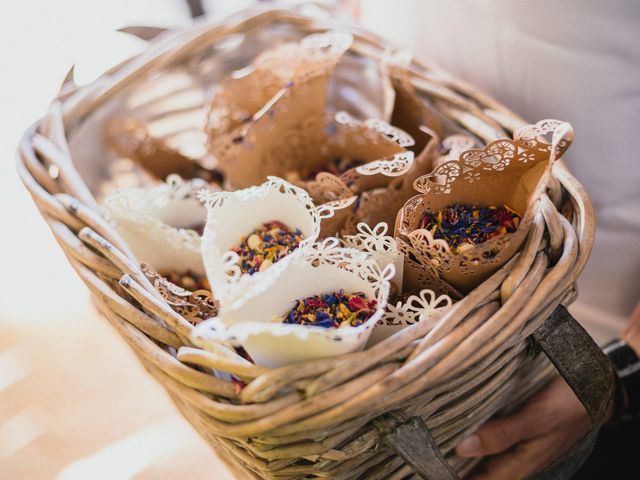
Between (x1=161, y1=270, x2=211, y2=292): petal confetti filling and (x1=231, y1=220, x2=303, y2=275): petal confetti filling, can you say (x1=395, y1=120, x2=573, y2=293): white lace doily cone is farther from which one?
(x1=161, y1=270, x2=211, y2=292): petal confetti filling

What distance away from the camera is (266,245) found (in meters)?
0.64

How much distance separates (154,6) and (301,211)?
41.2 inches

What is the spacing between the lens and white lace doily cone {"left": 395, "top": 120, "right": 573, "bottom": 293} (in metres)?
0.56

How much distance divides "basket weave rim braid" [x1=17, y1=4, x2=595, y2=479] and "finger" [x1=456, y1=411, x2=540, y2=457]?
2cm

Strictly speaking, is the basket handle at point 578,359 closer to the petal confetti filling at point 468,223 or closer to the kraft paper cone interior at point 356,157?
the petal confetti filling at point 468,223

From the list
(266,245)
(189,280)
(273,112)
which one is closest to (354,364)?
(266,245)

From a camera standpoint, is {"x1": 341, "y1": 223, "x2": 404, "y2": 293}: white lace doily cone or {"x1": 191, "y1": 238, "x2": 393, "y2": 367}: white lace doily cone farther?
{"x1": 341, "y1": 223, "x2": 404, "y2": 293}: white lace doily cone

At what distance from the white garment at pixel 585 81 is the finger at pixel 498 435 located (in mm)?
271

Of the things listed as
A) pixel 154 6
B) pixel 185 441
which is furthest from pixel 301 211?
pixel 154 6

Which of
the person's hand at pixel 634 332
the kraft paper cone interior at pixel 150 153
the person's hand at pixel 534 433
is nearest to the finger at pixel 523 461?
the person's hand at pixel 534 433

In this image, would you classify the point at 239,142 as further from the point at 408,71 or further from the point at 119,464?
the point at 119,464

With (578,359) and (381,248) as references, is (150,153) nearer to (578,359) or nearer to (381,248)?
(381,248)

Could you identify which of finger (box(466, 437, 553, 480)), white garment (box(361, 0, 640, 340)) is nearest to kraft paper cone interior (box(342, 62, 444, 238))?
white garment (box(361, 0, 640, 340))

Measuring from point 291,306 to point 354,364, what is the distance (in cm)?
10
